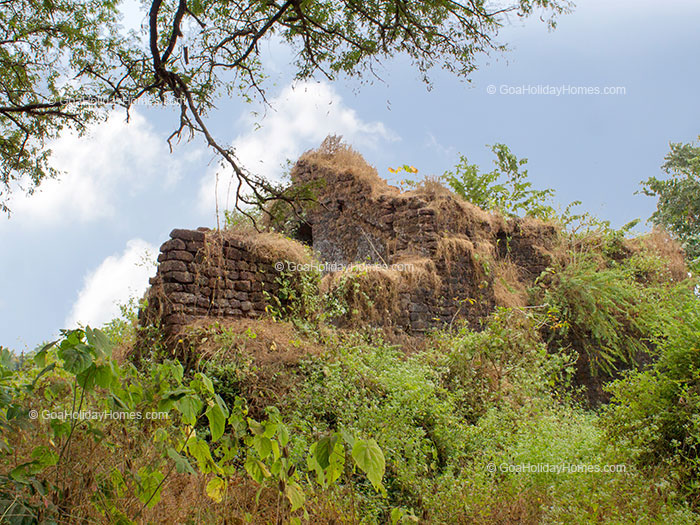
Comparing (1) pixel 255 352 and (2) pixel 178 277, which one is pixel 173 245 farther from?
(1) pixel 255 352

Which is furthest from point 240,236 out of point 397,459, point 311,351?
point 397,459

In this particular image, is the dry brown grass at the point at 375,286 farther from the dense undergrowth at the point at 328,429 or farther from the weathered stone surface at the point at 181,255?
the weathered stone surface at the point at 181,255

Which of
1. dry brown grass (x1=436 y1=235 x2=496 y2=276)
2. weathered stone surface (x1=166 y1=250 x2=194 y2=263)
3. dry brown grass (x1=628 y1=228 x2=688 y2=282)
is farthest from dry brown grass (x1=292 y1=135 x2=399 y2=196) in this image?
dry brown grass (x1=628 y1=228 x2=688 y2=282)

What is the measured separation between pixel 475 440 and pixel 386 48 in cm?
576

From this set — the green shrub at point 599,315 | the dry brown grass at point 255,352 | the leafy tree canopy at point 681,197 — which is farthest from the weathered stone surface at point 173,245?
the leafy tree canopy at point 681,197

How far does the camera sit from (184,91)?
8.20m

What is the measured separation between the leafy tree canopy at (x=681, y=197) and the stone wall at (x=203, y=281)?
613 inches

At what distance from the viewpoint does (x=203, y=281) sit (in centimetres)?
787

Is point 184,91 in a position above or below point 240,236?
above

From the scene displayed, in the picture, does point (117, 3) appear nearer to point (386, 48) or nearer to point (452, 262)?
point (386, 48)

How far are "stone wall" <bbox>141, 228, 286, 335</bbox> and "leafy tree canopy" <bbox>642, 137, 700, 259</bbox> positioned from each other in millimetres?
15575

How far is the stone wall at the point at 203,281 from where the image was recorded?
761cm

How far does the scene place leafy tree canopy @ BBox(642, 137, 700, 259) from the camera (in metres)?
19.1

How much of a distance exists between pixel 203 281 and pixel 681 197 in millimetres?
17657
